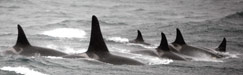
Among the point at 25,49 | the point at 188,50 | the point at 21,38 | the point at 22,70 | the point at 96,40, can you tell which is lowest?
the point at 188,50

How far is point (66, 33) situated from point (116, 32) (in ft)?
14.9

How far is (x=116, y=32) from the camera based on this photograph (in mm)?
46438

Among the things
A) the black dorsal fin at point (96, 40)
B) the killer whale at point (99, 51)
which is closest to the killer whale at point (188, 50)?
the killer whale at point (99, 51)

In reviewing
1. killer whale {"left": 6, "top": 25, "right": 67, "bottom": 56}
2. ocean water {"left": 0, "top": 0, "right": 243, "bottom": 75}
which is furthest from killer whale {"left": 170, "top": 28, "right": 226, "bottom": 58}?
killer whale {"left": 6, "top": 25, "right": 67, "bottom": 56}

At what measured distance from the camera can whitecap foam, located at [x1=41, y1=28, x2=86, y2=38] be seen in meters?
42.8

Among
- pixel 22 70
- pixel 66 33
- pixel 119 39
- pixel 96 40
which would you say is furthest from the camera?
pixel 66 33

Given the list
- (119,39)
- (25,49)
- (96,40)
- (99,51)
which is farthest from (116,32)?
(96,40)

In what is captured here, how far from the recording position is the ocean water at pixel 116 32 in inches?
1013

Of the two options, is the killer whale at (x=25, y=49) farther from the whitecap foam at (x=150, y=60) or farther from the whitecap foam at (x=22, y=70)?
the whitecap foam at (x=150, y=60)

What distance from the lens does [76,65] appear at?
2580cm

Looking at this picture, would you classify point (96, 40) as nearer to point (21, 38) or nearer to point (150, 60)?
point (150, 60)

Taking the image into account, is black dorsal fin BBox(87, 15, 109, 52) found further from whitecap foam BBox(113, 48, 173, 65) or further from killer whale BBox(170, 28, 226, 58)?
killer whale BBox(170, 28, 226, 58)

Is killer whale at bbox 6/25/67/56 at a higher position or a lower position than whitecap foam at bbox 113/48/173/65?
higher

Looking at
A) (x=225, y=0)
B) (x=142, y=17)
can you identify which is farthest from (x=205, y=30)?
(x=225, y=0)
